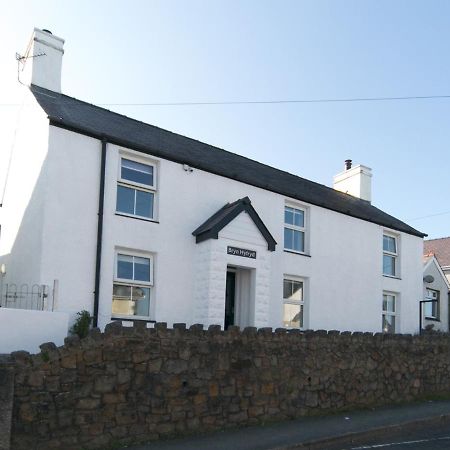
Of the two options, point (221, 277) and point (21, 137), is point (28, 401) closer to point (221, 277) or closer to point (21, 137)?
point (221, 277)

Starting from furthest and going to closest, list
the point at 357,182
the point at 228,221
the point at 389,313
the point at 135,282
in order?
the point at 357,182
the point at 389,313
the point at 228,221
the point at 135,282

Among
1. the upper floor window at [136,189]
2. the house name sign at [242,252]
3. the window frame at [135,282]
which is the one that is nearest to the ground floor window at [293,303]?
the house name sign at [242,252]

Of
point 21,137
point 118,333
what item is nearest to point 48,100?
point 21,137

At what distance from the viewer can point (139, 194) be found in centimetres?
1324

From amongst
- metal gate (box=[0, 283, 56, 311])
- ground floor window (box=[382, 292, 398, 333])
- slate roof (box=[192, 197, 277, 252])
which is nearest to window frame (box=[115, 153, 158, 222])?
slate roof (box=[192, 197, 277, 252])

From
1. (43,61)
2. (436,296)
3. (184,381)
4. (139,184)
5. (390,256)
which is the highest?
(43,61)

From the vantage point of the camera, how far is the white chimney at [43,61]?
1448 centimetres

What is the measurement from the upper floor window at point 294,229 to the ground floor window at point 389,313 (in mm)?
4425

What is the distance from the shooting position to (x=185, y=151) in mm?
15109

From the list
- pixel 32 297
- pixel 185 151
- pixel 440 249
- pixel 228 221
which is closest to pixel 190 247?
pixel 228 221

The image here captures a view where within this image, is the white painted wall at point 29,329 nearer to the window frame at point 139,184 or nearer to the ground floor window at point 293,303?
the window frame at point 139,184

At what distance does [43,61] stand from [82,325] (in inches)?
281

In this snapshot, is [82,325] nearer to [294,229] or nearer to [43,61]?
[43,61]

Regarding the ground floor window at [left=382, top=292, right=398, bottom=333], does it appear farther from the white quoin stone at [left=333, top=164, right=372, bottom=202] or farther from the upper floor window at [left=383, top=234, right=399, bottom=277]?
the white quoin stone at [left=333, top=164, right=372, bottom=202]
